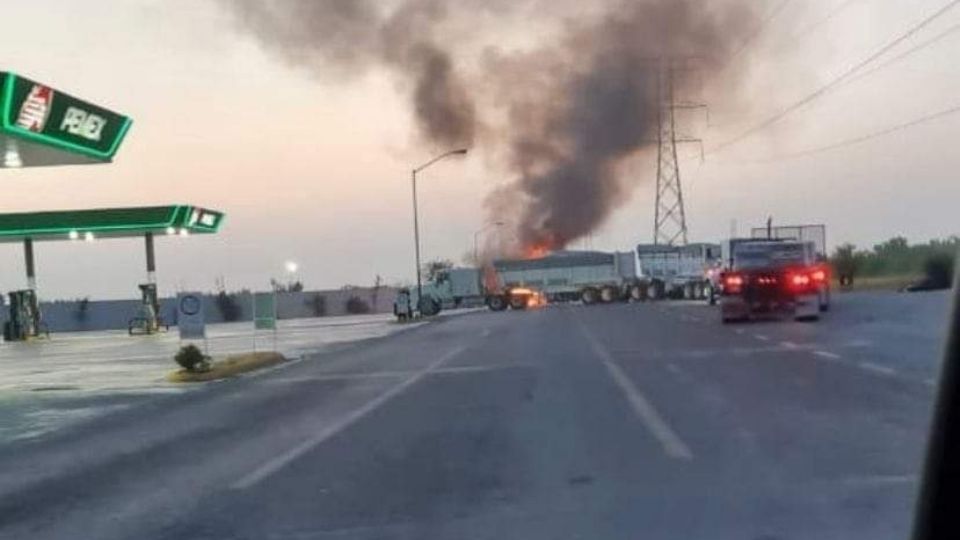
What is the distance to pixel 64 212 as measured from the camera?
66.5 m

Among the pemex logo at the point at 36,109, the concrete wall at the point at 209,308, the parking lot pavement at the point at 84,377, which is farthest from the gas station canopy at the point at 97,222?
the pemex logo at the point at 36,109

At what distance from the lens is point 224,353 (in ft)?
131

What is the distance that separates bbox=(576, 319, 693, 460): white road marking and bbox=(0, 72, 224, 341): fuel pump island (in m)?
15.3

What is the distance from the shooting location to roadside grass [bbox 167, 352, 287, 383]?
2935 centimetres

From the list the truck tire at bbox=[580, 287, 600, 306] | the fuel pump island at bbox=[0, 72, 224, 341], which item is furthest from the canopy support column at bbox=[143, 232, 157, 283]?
the truck tire at bbox=[580, 287, 600, 306]

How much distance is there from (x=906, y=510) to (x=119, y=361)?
33.6 m

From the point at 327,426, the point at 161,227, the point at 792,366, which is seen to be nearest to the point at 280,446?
the point at 327,426

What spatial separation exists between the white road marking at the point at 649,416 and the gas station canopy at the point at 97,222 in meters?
44.4

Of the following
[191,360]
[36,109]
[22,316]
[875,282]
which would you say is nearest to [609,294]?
[875,282]

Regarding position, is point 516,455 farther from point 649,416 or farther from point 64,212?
point 64,212

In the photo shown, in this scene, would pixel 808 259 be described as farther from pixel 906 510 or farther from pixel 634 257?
pixel 634 257

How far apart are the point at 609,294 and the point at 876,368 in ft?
231

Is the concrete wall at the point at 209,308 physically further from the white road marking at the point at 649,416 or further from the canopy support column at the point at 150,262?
the white road marking at the point at 649,416

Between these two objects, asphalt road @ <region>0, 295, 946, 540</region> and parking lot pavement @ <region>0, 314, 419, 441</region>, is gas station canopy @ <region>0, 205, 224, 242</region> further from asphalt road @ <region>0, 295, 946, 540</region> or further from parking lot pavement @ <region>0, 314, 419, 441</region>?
asphalt road @ <region>0, 295, 946, 540</region>
